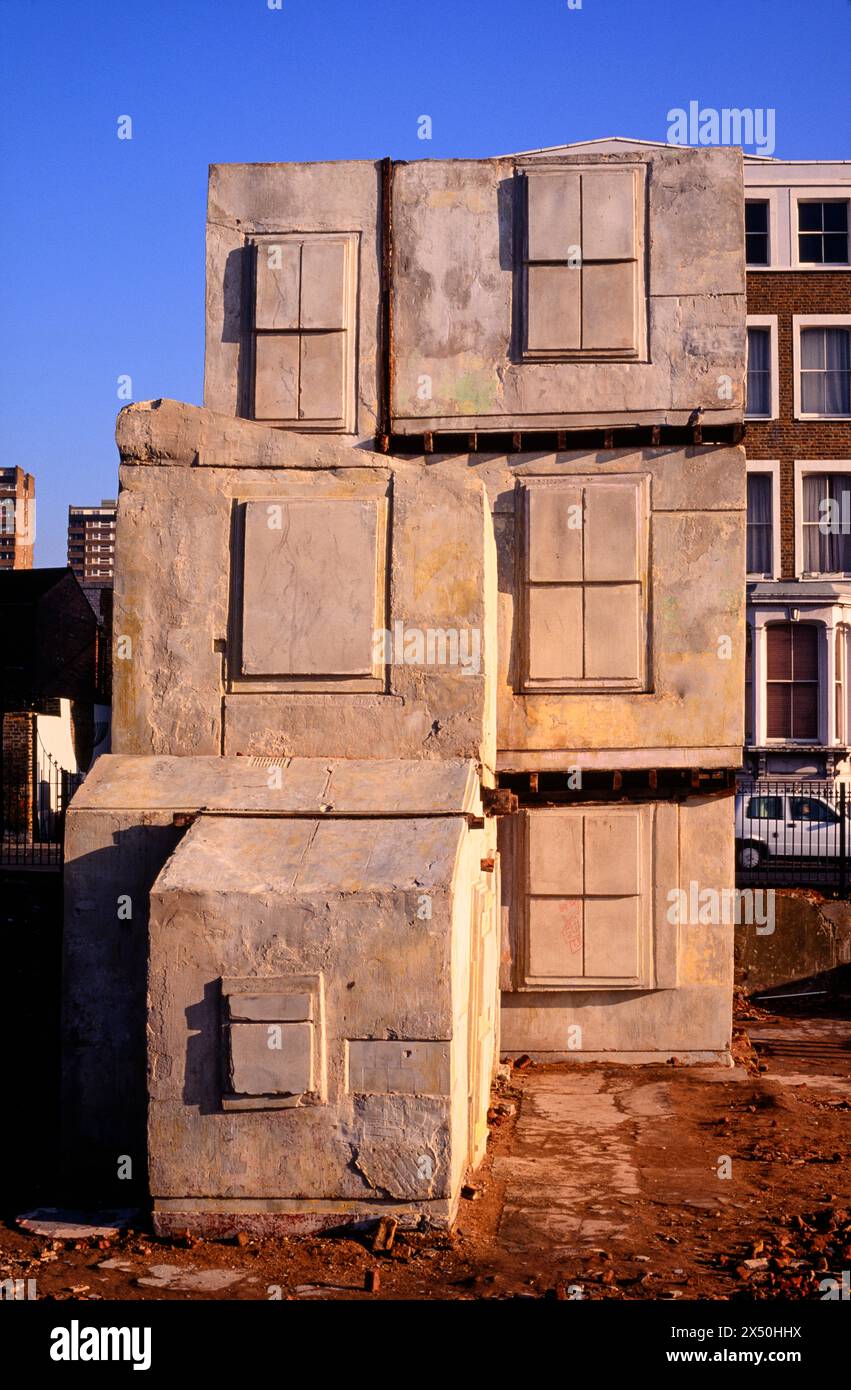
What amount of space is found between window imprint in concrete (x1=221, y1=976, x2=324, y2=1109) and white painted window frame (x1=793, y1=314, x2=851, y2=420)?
Answer: 26503mm

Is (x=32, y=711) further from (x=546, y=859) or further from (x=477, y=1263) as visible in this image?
(x=477, y=1263)

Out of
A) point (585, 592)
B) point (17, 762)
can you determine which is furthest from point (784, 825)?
point (17, 762)

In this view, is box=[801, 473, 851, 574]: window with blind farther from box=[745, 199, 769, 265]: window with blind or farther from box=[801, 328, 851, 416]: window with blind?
box=[745, 199, 769, 265]: window with blind

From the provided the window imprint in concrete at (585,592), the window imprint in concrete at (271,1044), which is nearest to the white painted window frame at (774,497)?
the window imprint in concrete at (585,592)

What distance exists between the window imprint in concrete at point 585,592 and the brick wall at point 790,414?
65.9 feet

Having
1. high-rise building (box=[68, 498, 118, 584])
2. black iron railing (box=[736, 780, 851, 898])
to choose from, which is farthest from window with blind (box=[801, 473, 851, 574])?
high-rise building (box=[68, 498, 118, 584])

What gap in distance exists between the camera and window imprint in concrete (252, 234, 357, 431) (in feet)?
39.8

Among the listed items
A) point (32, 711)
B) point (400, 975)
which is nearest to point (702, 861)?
point (400, 975)

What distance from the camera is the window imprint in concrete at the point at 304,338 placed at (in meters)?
12.1

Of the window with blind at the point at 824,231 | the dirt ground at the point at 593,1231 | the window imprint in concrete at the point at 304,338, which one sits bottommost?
the dirt ground at the point at 593,1231

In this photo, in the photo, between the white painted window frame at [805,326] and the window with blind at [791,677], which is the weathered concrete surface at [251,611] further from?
A: the white painted window frame at [805,326]

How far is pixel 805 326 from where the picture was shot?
1219 inches

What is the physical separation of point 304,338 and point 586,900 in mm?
5536
